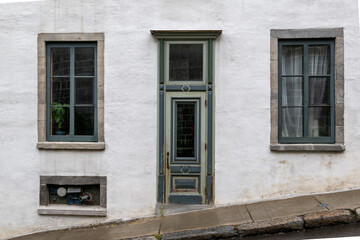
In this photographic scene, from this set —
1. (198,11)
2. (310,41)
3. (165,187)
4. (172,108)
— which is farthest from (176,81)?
(310,41)

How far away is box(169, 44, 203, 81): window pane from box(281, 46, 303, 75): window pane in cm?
148

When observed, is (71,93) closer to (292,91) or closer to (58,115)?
(58,115)

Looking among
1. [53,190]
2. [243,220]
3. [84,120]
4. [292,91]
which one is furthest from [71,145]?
[292,91]

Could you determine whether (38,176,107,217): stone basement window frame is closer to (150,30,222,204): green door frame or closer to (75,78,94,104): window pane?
(150,30,222,204): green door frame

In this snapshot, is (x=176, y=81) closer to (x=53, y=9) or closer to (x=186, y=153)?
(x=186, y=153)

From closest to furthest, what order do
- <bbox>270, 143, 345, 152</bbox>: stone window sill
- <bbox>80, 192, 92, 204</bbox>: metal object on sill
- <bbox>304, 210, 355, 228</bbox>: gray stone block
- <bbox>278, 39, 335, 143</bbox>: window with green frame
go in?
<bbox>304, 210, 355, 228</bbox>: gray stone block → <bbox>270, 143, 345, 152</bbox>: stone window sill → <bbox>278, 39, 335, 143</bbox>: window with green frame → <bbox>80, 192, 92, 204</bbox>: metal object on sill

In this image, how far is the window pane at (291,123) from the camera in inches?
253

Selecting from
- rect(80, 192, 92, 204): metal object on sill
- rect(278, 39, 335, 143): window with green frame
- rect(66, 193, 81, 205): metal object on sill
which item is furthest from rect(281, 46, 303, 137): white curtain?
rect(66, 193, 81, 205): metal object on sill

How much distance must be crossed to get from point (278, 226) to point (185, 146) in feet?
6.83

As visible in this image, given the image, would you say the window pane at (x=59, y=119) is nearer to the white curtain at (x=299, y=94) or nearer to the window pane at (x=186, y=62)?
the window pane at (x=186, y=62)

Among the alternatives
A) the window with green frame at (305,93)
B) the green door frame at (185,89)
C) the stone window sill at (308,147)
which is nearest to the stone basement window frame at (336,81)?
the stone window sill at (308,147)

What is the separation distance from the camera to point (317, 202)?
586 cm

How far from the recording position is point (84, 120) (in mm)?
6582

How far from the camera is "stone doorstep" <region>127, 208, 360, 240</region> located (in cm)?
526
